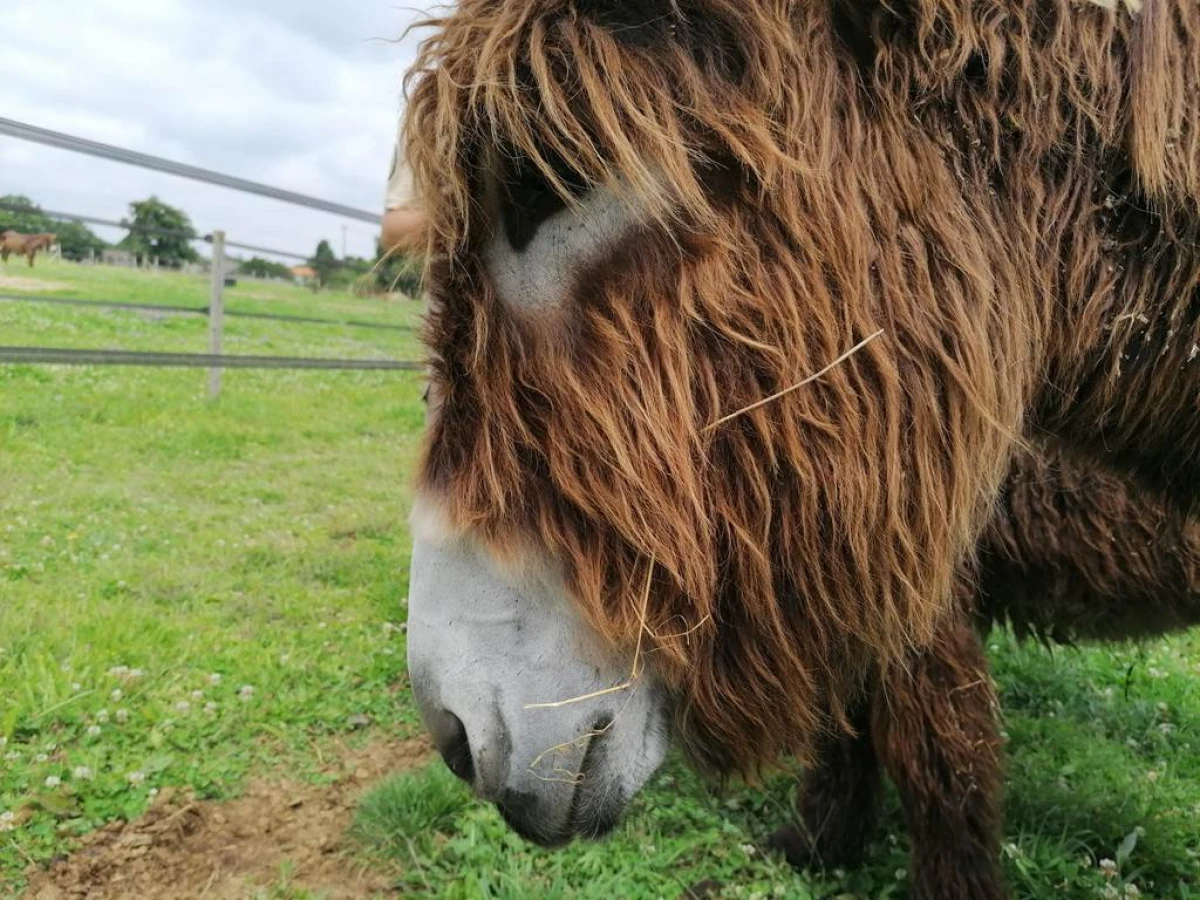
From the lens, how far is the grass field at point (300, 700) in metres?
2.26

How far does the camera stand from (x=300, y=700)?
291cm

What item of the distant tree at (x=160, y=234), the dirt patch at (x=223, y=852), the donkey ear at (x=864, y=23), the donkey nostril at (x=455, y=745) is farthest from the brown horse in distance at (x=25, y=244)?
the donkey ear at (x=864, y=23)

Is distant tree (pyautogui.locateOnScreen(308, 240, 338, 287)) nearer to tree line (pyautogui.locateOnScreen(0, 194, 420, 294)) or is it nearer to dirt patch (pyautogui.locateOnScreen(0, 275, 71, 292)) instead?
tree line (pyautogui.locateOnScreen(0, 194, 420, 294))

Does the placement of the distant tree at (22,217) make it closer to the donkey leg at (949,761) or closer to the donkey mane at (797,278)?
the donkey mane at (797,278)

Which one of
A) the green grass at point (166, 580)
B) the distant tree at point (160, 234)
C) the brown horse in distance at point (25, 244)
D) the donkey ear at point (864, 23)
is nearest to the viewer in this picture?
Result: the donkey ear at point (864, 23)

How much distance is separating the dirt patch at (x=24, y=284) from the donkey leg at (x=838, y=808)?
491 centimetres

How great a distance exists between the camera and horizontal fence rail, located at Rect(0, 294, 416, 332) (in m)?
5.04

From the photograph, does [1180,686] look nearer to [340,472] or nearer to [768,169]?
[768,169]

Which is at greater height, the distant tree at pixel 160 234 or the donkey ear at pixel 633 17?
the distant tree at pixel 160 234

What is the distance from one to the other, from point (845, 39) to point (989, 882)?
2.17 m

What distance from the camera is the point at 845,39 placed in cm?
97

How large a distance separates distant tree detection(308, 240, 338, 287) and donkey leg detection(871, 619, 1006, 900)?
7914 millimetres

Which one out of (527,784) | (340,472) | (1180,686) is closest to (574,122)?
(527,784)

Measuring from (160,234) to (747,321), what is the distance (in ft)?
24.8
